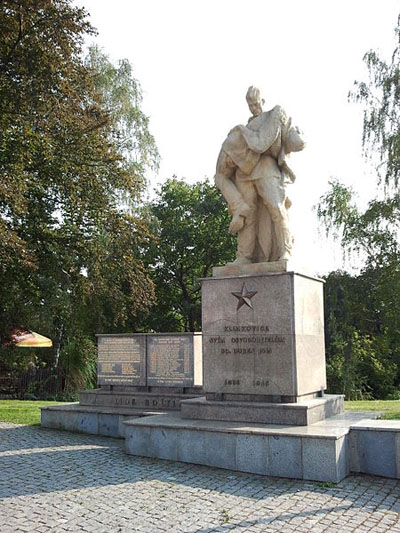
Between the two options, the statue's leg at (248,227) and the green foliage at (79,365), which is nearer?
the statue's leg at (248,227)

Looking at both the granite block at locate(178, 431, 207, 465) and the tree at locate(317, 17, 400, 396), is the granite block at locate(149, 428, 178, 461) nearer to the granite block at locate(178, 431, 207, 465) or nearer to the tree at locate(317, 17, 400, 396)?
the granite block at locate(178, 431, 207, 465)

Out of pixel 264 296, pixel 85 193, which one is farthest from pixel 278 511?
pixel 85 193

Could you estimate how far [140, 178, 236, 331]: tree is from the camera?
27.4 m

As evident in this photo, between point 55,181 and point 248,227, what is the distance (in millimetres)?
8515

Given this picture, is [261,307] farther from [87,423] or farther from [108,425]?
[87,423]

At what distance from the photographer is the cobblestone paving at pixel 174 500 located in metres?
4.77

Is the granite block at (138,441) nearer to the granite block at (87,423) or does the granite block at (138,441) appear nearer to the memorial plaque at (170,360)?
the granite block at (87,423)

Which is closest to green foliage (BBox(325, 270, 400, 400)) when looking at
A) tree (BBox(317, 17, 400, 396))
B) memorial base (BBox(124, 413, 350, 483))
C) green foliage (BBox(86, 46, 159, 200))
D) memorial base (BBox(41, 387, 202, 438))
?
tree (BBox(317, 17, 400, 396))

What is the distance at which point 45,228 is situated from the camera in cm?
1614

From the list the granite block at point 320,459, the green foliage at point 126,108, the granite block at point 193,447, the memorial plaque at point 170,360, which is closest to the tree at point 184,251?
the green foliage at point 126,108

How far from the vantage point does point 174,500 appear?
18.0ft

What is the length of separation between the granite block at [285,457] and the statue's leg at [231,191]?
136 inches

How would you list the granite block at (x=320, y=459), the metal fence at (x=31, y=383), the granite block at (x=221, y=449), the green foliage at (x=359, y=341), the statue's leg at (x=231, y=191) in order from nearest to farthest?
the granite block at (x=320, y=459) → the granite block at (x=221, y=449) → the statue's leg at (x=231, y=191) → the metal fence at (x=31, y=383) → the green foliage at (x=359, y=341)

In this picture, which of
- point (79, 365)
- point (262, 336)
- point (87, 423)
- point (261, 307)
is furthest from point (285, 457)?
point (79, 365)
